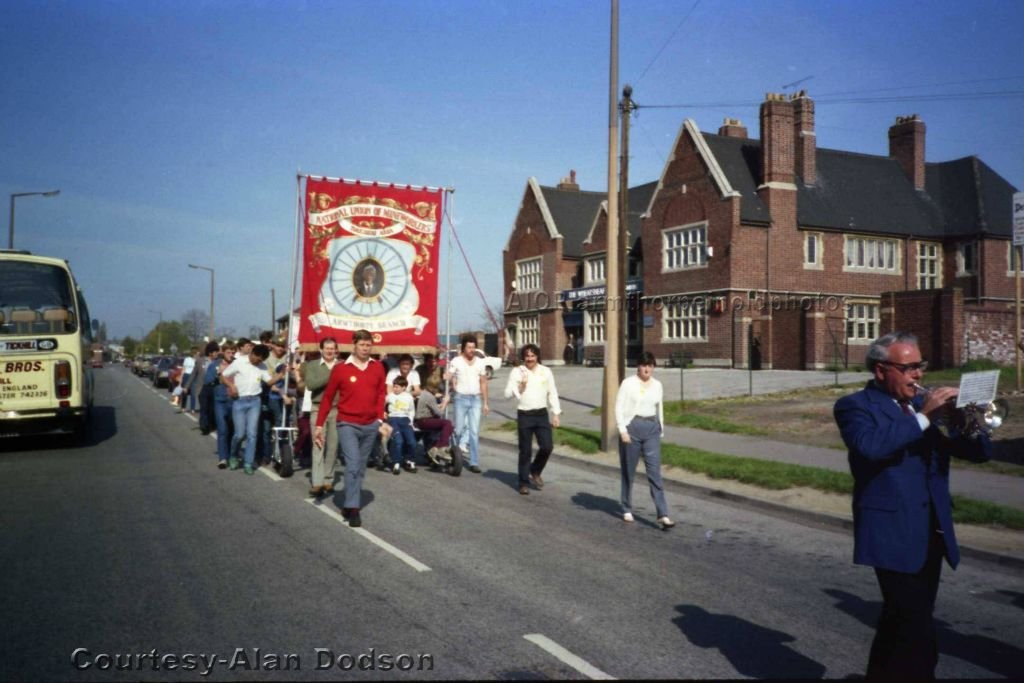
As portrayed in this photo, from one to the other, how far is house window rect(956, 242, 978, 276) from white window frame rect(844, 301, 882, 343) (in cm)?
517

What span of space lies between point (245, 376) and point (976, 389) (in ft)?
33.8

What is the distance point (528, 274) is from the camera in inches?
1972

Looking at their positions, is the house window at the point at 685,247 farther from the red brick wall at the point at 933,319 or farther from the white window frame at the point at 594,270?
the red brick wall at the point at 933,319

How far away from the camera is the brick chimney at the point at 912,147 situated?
41.8 meters

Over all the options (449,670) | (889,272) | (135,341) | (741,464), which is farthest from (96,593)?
(135,341)

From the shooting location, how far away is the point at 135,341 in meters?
159

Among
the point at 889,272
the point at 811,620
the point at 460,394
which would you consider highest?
the point at 889,272

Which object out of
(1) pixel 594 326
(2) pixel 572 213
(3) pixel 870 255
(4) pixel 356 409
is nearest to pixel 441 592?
(4) pixel 356 409

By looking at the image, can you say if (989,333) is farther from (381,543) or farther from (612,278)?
(381,543)

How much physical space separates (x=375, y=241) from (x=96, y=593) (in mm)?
7459

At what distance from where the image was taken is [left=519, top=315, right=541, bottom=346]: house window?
48281 mm

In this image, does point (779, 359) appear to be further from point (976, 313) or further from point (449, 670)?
point (449, 670)

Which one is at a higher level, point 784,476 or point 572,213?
point 572,213

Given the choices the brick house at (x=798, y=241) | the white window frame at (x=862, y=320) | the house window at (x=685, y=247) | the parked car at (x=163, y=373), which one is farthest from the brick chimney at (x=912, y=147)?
the parked car at (x=163, y=373)
